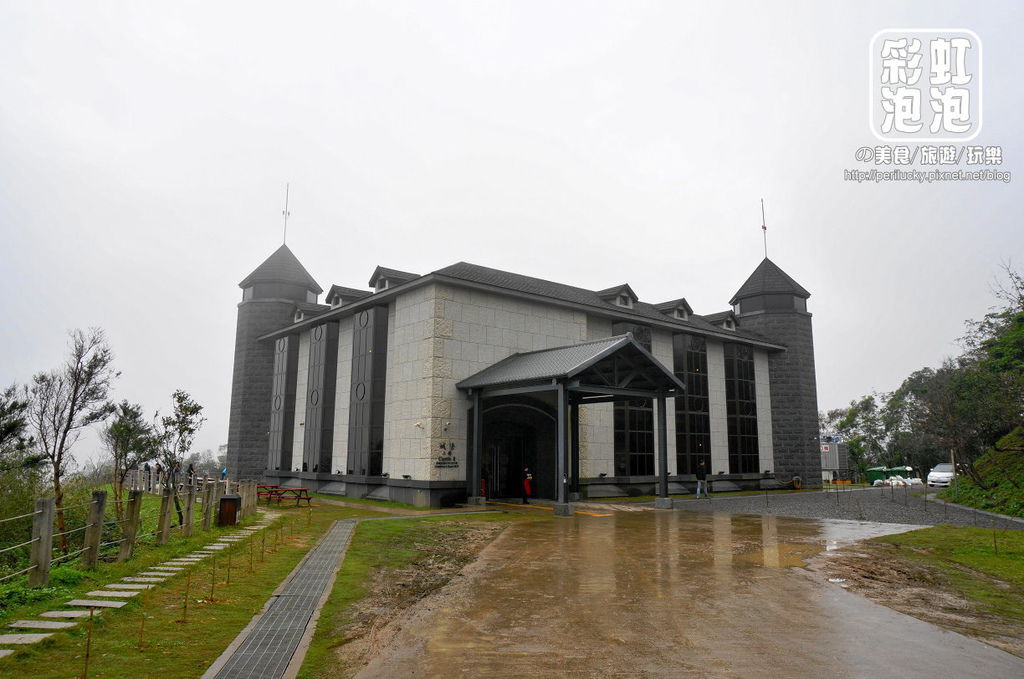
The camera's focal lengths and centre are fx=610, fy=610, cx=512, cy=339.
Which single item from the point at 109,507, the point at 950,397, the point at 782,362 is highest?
the point at 782,362

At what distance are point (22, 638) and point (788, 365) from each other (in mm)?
37532

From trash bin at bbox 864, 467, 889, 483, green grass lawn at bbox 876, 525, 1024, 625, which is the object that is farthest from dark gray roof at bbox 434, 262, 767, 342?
trash bin at bbox 864, 467, 889, 483

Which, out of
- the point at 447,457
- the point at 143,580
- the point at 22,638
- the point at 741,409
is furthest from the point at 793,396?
the point at 22,638

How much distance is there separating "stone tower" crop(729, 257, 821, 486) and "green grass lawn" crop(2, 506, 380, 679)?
31823 millimetres

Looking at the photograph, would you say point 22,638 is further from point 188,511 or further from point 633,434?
point 633,434

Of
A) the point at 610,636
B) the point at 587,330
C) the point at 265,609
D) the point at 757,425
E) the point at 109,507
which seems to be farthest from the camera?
the point at 757,425

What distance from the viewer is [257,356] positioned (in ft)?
116

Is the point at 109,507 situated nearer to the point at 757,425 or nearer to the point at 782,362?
the point at 757,425

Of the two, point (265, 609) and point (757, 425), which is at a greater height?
point (757, 425)

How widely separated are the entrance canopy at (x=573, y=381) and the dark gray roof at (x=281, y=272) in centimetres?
1880

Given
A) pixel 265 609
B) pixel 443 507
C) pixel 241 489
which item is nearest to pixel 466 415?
pixel 443 507

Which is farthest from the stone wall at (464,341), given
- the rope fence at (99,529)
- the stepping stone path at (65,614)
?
the stepping stone path at (65,614)

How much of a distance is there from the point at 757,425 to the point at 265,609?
32.2 meters

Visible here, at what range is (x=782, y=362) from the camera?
1453 inches
